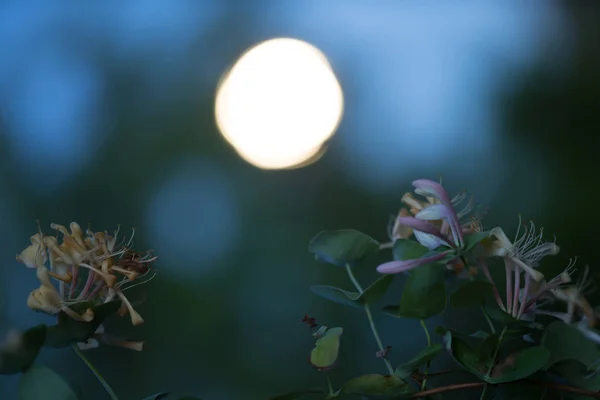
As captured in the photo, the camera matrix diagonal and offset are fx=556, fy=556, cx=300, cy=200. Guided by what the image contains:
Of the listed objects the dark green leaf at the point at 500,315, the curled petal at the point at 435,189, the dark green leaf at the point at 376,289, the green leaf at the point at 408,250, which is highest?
the curled petal at the point at 435,189

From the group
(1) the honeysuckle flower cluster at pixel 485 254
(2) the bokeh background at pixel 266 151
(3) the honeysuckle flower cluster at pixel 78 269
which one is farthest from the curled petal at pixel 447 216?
(2) the bokeh background at pixel 266 151

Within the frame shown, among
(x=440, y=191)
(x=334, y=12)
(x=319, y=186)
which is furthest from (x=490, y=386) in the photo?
(x=334, y=12)

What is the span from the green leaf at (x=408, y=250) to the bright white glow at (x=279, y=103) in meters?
0.47

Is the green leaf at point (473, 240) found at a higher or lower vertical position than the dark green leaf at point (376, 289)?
higher

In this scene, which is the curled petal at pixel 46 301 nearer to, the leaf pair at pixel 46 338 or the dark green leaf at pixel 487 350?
the leaf pair at pixel 46 338

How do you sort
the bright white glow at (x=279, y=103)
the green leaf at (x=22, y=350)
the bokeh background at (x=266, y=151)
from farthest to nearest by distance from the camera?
the bright white glow at (x=279, y=103), the bokeh background at (x=266, y=151), the green leaf at (x=22, y=350)

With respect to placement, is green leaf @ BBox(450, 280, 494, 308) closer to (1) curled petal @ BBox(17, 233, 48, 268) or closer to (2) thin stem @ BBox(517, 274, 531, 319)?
(2) thin stem @ BBox(517, 274, 531, 319)

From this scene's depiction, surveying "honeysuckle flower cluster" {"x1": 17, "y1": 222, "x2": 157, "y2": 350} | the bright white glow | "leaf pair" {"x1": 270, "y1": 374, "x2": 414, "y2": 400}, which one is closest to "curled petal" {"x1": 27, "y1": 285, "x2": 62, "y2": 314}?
"honeysuckle flower cluster" {"x1": 17, "y1": 222, "x2": 157, "y2": 350}

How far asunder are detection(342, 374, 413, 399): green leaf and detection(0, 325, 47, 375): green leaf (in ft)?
0.75

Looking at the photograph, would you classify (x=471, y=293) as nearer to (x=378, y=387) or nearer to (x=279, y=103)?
(x=378, y=387)

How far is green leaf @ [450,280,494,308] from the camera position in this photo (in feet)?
1.38

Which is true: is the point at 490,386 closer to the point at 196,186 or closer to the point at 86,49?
the point at 196,186

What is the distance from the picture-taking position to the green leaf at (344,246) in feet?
1.63

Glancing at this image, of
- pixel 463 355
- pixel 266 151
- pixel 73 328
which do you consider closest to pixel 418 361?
pixel 463 355
